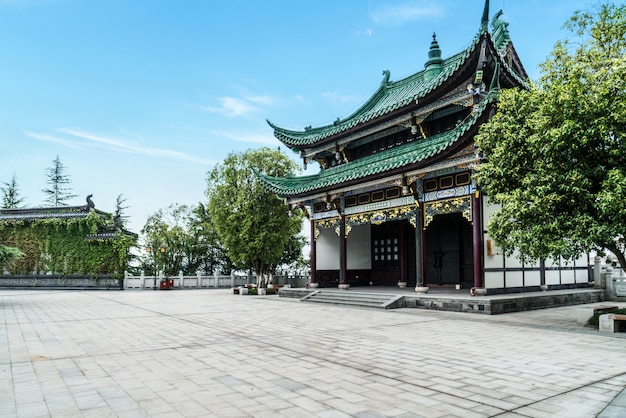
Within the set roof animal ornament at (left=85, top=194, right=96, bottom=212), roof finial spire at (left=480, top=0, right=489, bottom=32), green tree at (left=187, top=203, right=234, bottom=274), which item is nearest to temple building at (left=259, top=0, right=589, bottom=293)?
roof finial spire at (left=480, top=0, right=489, bottom=32)

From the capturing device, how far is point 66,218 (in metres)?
30.5

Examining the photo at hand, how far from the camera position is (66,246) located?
30203mm

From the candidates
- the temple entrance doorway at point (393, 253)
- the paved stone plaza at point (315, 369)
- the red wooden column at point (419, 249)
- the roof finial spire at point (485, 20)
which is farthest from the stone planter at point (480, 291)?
the roof finial spire at point (485, 20)

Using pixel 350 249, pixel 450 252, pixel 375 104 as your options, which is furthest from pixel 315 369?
pixel 375 104

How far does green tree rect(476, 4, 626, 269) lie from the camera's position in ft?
27.1

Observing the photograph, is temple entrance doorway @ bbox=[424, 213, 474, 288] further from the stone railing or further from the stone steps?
the stone railing

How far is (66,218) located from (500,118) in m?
29.4

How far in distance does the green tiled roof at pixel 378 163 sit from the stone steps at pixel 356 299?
414cm

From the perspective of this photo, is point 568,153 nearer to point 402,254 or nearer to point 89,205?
point 402,254

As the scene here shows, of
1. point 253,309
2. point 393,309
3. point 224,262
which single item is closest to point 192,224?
point 224,262

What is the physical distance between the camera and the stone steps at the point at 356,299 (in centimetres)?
1386

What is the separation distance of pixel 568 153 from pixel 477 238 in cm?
448

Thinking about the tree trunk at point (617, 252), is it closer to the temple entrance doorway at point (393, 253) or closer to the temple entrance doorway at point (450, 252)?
the temple entrance doorway at point (450, 252)

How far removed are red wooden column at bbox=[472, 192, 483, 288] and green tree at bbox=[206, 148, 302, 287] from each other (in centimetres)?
1023
